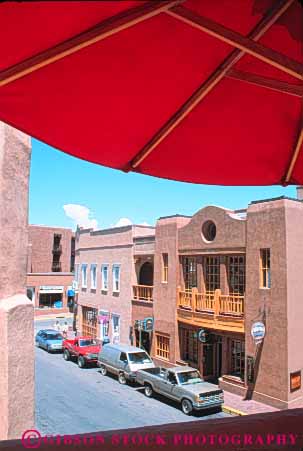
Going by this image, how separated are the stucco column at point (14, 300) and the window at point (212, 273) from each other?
53.0 ft

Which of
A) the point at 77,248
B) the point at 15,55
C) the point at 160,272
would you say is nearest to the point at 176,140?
the point at 15,55

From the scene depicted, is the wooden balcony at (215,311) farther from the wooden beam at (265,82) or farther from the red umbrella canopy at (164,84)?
the wooden beam at (265,82)

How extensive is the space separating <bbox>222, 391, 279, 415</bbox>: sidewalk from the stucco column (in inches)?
502

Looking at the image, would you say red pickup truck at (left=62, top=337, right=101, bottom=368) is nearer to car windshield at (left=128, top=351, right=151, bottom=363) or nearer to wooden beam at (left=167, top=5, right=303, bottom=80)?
car windshield at (left=128, top=351, right=151, bottom=363)

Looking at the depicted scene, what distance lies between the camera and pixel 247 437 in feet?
10.1

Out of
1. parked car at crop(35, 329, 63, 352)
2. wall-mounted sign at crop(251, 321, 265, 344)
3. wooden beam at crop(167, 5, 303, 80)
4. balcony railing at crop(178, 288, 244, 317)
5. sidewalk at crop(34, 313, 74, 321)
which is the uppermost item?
wooden beam at crop(167, 5, 303, 80)

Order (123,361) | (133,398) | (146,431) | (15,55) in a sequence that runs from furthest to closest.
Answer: (123,361)
(133,398)
(146,431)
(15,55)

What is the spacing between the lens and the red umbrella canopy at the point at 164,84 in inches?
80.0

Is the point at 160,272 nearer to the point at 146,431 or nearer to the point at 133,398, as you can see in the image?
the point at 133,398

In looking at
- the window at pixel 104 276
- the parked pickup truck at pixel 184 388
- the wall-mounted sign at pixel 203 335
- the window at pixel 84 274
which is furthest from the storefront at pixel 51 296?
the wall-mounted sign at pixel 203 335

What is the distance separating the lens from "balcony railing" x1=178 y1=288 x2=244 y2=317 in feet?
67.2

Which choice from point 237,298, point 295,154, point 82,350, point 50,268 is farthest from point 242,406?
point 50,268

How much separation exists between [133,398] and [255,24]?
2002 centimetres

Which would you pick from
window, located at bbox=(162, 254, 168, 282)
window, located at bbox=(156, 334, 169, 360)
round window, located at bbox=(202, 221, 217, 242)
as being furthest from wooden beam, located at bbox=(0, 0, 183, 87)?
window, located at bbox=(156, 334, 169, 360)
